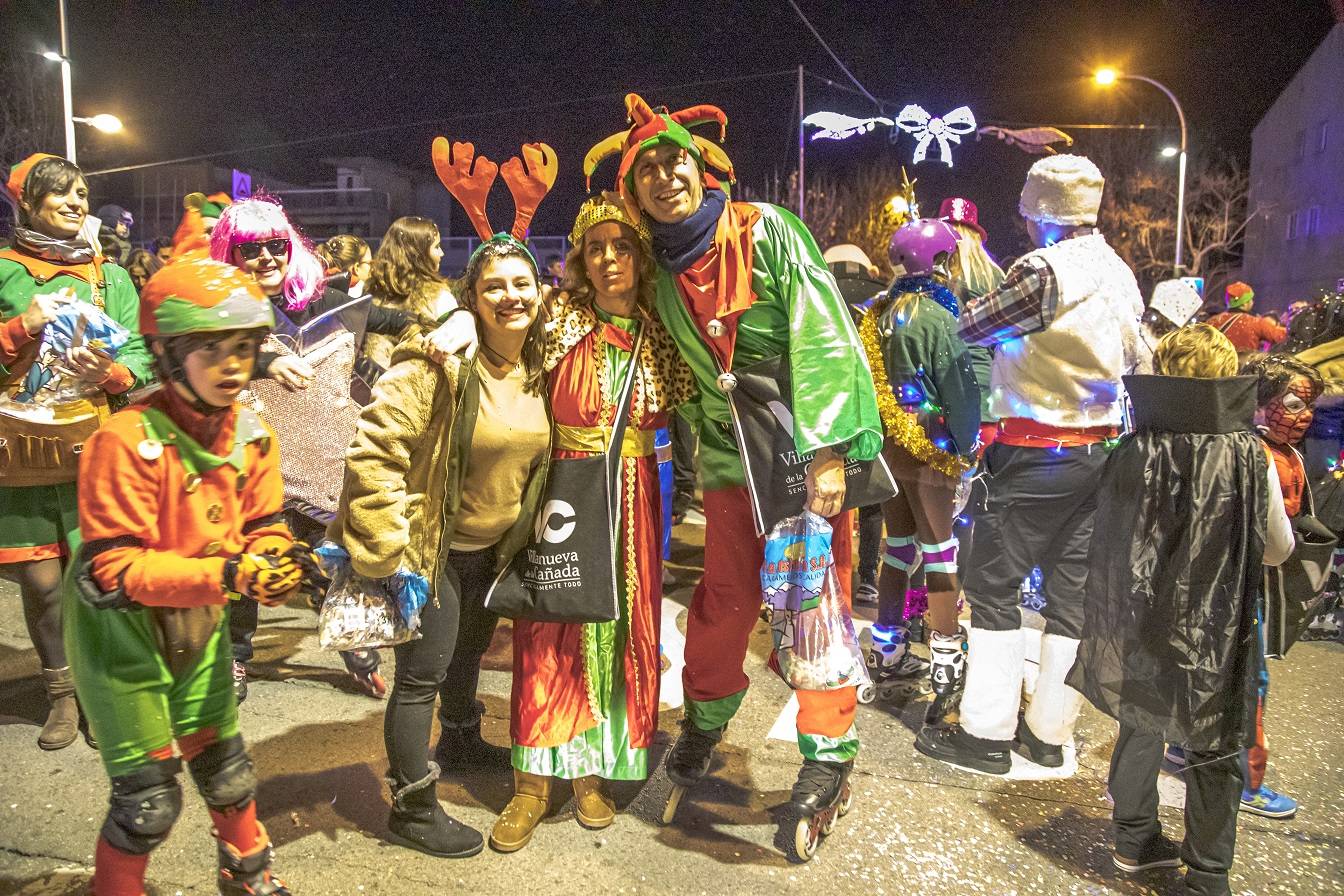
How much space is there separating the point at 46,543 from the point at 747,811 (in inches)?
119

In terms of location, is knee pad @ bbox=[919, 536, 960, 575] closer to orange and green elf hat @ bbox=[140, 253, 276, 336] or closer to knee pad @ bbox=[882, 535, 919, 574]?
knee pad @ bbox=[882, 535, 919, 574]

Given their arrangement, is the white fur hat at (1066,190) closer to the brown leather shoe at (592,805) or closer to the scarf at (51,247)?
the brown leather shoe at (592,805)

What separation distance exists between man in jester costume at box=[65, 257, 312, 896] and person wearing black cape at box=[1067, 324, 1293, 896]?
95.5 inches

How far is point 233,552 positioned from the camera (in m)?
2.39

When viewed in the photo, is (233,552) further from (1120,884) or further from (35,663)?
(35,663)

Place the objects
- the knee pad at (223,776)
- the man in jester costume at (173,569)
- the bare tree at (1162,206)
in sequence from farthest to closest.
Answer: the bare tree at (1162,206), the knee pad at (223,776), the man in jester costume at (173,569)

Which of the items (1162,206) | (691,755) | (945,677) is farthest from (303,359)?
(1162,206)

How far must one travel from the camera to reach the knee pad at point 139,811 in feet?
7.36

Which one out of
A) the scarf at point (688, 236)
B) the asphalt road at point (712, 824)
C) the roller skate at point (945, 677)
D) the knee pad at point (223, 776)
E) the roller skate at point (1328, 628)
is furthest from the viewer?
the roller skate at point (1328, 628)

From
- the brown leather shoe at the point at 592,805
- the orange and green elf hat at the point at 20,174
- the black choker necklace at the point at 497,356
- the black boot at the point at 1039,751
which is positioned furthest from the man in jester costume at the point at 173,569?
the black boot at the point at 1039,751

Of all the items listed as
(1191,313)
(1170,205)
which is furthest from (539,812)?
(1170,205)

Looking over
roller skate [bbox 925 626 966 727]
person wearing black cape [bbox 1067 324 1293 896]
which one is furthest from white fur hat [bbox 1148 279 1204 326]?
roller skate [bbox 925 626 966 727]

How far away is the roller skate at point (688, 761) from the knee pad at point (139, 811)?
63.8 inches

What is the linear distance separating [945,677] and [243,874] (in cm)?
284
